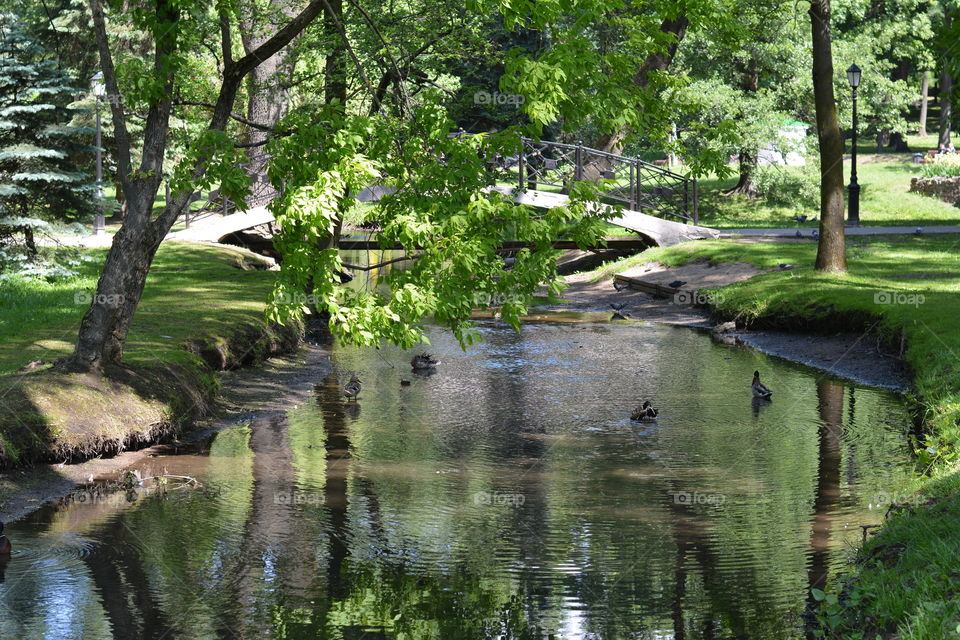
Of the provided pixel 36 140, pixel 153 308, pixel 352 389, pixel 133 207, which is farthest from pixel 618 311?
pixel 133 207

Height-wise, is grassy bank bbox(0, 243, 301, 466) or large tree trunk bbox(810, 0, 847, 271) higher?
large tree trunk bbox(810, 0, 847, 271)

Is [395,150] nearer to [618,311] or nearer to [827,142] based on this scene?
[827,142]

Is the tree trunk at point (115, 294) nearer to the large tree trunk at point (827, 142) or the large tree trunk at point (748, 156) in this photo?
the large tree trunk at point (827, 142)

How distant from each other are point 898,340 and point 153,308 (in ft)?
44.1

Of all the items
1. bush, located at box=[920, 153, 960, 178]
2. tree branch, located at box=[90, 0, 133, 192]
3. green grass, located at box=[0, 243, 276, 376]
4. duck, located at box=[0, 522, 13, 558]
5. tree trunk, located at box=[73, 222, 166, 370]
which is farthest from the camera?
bush, located at box=[920, 153, 960, 178]

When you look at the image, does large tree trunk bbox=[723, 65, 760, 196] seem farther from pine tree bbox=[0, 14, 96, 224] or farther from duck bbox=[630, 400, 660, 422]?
duck bbox=[630, 400, 660, 422]

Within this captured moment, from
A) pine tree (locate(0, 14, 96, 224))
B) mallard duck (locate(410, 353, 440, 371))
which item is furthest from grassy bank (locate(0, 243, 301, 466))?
mallard duck (locate(410, 353, 440, 371))

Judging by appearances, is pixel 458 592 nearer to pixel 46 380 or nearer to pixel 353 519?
pixel 353 519

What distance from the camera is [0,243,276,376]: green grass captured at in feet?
52.0

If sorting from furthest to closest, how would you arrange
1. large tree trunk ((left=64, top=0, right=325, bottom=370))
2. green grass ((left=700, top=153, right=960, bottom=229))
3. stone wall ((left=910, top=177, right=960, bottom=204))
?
stone wall ((left=910, top=177, right=960, bottom=204)) → green grass ((left=700, top=153, right=960, bottom=229)) → large tree trunk ((left=64, top=0, right=325, bottom=370))

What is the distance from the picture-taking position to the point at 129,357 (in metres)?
15.1

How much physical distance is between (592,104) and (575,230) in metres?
1.50

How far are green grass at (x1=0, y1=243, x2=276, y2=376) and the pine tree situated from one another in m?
1.70

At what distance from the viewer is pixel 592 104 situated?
37.6 ft
